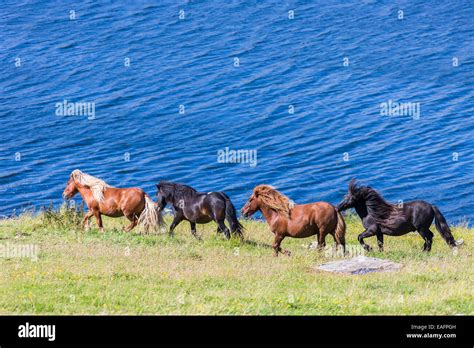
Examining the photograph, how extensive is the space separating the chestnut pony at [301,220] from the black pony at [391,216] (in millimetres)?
1204

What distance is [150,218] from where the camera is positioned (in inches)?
1058

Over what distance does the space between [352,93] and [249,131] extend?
7.08 metres

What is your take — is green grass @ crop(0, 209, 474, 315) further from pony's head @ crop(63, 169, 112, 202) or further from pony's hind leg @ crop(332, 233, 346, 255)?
pony's head @ crop(63, 169, 112, 202)

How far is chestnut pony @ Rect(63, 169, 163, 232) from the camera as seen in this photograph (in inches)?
1059

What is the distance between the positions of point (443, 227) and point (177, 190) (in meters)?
7.09

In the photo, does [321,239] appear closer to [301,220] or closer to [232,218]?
[301,220]

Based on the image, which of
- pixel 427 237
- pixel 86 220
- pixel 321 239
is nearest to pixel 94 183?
pixel 86 220

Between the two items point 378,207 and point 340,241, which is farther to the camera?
point 378,207

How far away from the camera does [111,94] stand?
5647cm

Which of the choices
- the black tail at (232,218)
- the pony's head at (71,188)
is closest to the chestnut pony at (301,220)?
the black tail at (232,218)

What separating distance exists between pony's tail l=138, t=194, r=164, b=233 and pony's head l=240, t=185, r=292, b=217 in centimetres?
306

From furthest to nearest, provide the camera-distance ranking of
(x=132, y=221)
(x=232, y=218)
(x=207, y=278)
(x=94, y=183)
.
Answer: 1. (x=94, y=183)
2. (x=132, y=221)
3. (x=232, y=218)
4. (x=207, y=278)

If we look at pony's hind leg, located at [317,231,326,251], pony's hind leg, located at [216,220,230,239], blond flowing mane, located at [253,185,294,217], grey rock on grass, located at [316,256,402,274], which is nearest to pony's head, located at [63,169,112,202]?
pony's hind leg, located at [216,220,230,239]
